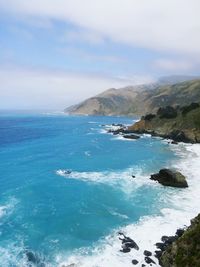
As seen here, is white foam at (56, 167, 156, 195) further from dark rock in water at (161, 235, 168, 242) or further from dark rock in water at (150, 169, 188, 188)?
dark rock in water at (161, 235, 168, 242)

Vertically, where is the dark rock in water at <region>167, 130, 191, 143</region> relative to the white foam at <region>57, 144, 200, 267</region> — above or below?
above

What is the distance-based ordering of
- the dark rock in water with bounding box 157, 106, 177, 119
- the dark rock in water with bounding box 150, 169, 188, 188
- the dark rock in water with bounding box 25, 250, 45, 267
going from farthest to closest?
1. the dark rock in water with bounding box 157, 106, 177, 119
2. the dark rock in water with bounding box 150, 169, 188, 188
3. the dark rock in water with bounding box 25, 250, 45, 267

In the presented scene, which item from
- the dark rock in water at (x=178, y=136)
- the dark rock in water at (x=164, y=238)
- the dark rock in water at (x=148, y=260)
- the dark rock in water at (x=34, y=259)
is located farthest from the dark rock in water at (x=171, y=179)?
the dark rock in water at (x=178, y=136)

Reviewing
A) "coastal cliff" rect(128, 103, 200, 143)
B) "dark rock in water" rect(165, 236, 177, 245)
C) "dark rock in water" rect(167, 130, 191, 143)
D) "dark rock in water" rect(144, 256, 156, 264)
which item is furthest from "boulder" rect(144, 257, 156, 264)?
"dark rock in water" rect(167, 130, 191, 143)

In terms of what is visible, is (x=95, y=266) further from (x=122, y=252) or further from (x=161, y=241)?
(x=161, y=241)

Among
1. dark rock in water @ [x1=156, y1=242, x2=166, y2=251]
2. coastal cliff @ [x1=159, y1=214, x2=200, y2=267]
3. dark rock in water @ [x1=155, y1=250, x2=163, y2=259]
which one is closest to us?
coastal cliff @ [x1=159, y1=214, x2=200, y2=267]

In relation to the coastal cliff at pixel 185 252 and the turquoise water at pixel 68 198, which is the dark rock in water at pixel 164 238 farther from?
the turquoise water at pixel 68 198

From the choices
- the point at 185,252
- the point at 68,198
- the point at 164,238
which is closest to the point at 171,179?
the point at 68,198

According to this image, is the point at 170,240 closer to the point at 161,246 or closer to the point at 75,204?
the point at 161,246
